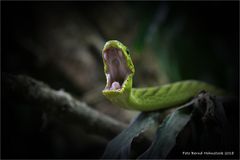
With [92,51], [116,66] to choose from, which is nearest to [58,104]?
[116,66]

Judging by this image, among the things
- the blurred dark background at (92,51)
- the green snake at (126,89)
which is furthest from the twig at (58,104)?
the blurred dark background at (92,51)

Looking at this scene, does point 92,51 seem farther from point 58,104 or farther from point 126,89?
point 126,89

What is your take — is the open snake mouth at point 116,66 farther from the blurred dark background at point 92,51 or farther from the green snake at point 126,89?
the blurred dark background at point 92,51

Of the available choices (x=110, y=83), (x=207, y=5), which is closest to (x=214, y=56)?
(x=207, y=5)

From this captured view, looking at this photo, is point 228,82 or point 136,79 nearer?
point 228,82

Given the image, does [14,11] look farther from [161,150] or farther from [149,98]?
[161,150]

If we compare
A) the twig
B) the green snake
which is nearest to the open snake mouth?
the green snake

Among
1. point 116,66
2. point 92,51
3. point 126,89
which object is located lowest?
point 126,89
